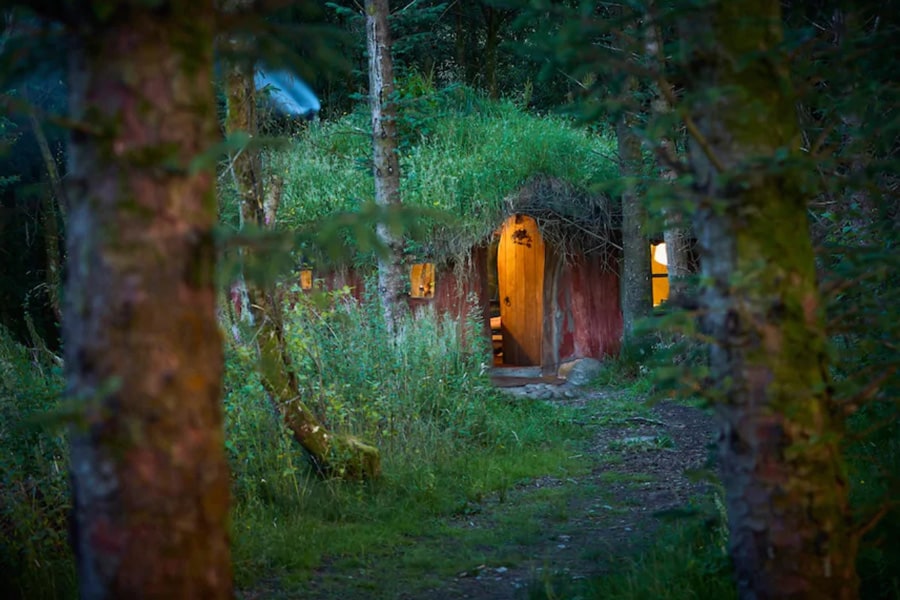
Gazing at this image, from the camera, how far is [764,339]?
102 inches

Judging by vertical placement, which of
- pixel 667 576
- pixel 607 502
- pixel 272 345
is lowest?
pixel 607 502

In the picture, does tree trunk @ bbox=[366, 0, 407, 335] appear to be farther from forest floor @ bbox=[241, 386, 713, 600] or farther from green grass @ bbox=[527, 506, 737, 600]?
green grass @ bbox=[527, 506, 737, 600]

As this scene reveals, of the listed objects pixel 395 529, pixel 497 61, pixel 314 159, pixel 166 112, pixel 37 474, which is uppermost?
pixel 497 61

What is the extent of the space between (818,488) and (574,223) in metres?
12.3

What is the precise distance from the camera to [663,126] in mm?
2650

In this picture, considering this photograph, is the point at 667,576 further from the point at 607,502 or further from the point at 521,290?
the point at 521,290

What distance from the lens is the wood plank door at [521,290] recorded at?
16.6m

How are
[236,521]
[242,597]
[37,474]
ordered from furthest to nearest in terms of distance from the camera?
1. [236,521]
2. [37,474]
3. [242,597]

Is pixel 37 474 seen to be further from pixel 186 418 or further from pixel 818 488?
pixel 818 488

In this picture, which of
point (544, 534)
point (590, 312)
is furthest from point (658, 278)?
point (544, 534)

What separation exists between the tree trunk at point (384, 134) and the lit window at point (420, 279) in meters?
2.02

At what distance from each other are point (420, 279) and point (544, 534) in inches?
315

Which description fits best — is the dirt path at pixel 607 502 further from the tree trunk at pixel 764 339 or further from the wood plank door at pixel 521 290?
the wood plank door at pixel 521 290

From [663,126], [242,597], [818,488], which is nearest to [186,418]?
[663,126]
